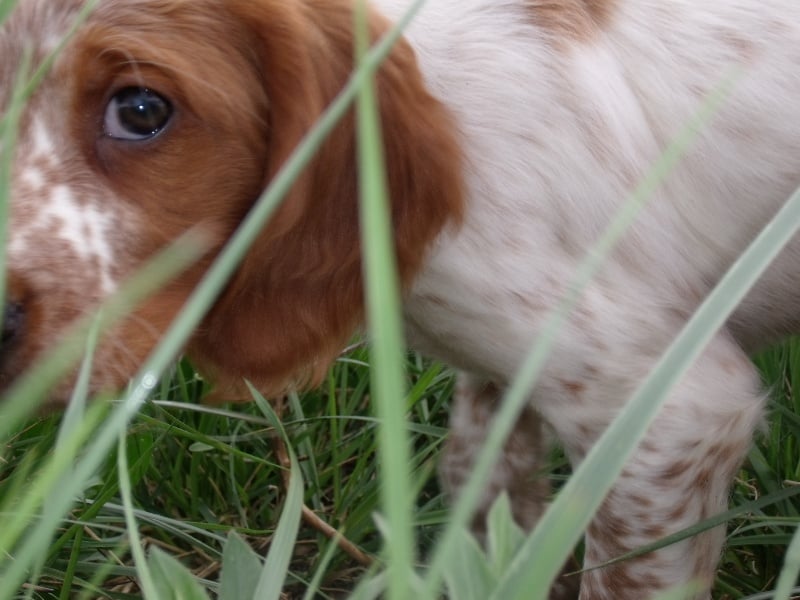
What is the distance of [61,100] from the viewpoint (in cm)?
155

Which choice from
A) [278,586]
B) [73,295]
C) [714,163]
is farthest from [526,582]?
[714,163]

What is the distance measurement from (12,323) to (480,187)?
692 millimetres

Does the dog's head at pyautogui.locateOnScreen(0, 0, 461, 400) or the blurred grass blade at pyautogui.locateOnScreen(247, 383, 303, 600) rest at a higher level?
the dog's head at pyautogui.locateOnScreen(0, 0, 461, 400)

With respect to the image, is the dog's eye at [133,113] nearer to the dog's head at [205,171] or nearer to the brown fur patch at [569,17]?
the dog's head at [205,171]

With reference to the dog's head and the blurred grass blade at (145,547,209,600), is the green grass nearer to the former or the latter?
the dog's head

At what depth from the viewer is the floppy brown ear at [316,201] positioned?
1653 millimetres

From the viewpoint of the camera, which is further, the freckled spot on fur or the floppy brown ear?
the freckled spot on fur

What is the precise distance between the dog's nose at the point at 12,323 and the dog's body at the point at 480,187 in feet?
0.16

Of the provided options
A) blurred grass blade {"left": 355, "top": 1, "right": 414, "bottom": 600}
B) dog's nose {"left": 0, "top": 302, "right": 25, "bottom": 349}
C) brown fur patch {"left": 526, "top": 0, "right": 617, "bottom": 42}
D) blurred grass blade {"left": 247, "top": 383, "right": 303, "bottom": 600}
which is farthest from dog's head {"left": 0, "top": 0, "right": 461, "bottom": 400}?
blurred grass blade {"left": 355, "top": 1, "right": 414, "bottom": 600}

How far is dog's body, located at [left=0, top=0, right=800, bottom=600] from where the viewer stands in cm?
156

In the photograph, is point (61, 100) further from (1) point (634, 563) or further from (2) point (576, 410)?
(1) point (634, 563)

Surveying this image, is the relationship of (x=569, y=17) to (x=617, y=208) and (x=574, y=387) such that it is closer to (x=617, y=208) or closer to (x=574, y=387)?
(x=617, y=208)

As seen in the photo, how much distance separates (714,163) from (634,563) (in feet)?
2.09

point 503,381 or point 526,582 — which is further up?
point 526,582
